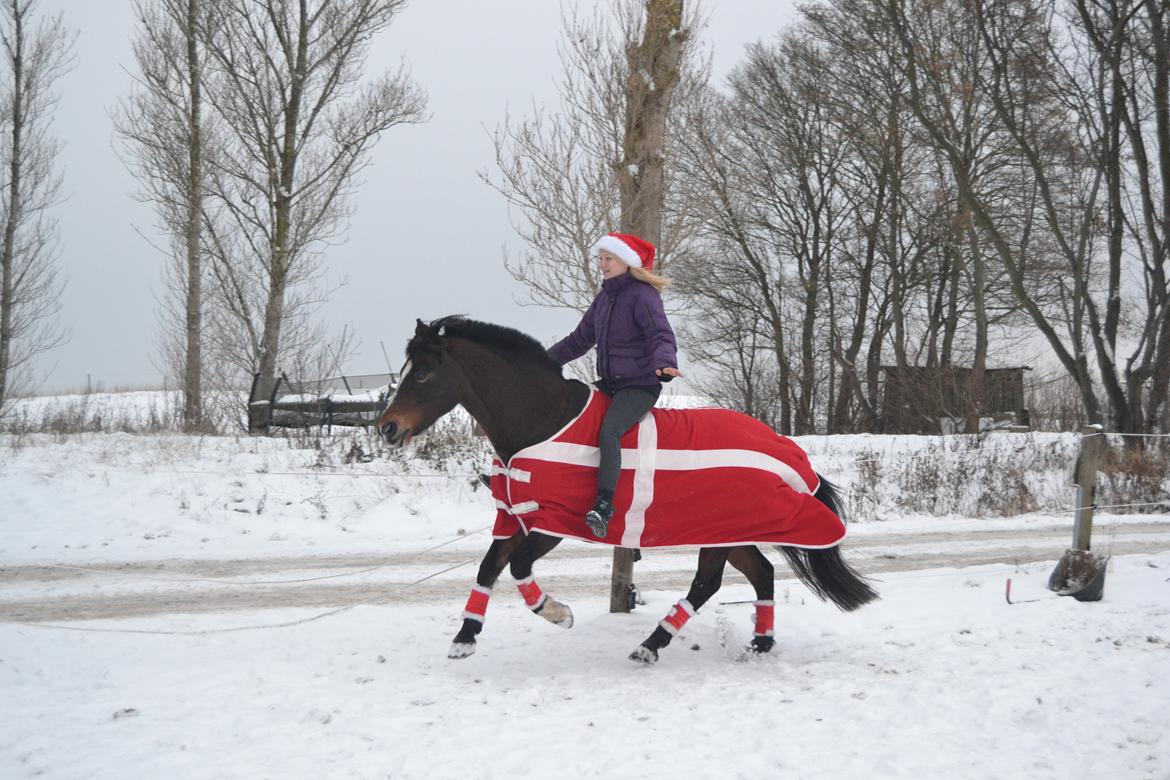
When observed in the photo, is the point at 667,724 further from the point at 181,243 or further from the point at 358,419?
the point at 181,243

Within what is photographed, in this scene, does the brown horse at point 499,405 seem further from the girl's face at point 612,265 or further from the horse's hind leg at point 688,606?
the girl's face at point 612,265

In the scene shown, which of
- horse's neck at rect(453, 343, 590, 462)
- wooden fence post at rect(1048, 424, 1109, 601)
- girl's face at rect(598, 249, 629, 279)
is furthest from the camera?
wooden fence post at rect(1048, 424, 1109, 601)

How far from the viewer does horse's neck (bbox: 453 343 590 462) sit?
5.13 metres

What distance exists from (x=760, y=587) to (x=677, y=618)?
0.66 m

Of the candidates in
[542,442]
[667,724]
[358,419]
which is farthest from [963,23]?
[667,724]

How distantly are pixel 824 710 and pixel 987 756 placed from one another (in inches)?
32.3

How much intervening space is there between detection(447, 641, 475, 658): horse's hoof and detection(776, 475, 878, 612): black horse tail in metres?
2.13

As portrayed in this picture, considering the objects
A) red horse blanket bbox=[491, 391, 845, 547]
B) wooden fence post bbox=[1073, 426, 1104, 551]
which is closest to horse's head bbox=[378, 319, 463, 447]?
red horse blanket bbox=[491, 391, 845, 547]

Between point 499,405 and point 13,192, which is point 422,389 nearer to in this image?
point 499,405

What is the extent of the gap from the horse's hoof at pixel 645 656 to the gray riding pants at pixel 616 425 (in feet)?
3.53

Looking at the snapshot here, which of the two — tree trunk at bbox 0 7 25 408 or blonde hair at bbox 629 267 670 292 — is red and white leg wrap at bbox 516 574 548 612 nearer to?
blonde hair at bbox 629 267 670 292

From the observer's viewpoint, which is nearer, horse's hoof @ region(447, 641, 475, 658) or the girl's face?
horse's hoof @ region(447, 641, 475, 658)

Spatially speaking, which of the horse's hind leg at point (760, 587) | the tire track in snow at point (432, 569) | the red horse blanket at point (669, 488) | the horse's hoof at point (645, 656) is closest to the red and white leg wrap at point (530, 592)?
the red horse blanket at point (669, 488)

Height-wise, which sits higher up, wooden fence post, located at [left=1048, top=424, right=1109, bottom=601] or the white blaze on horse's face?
the white blaze on horse's face
